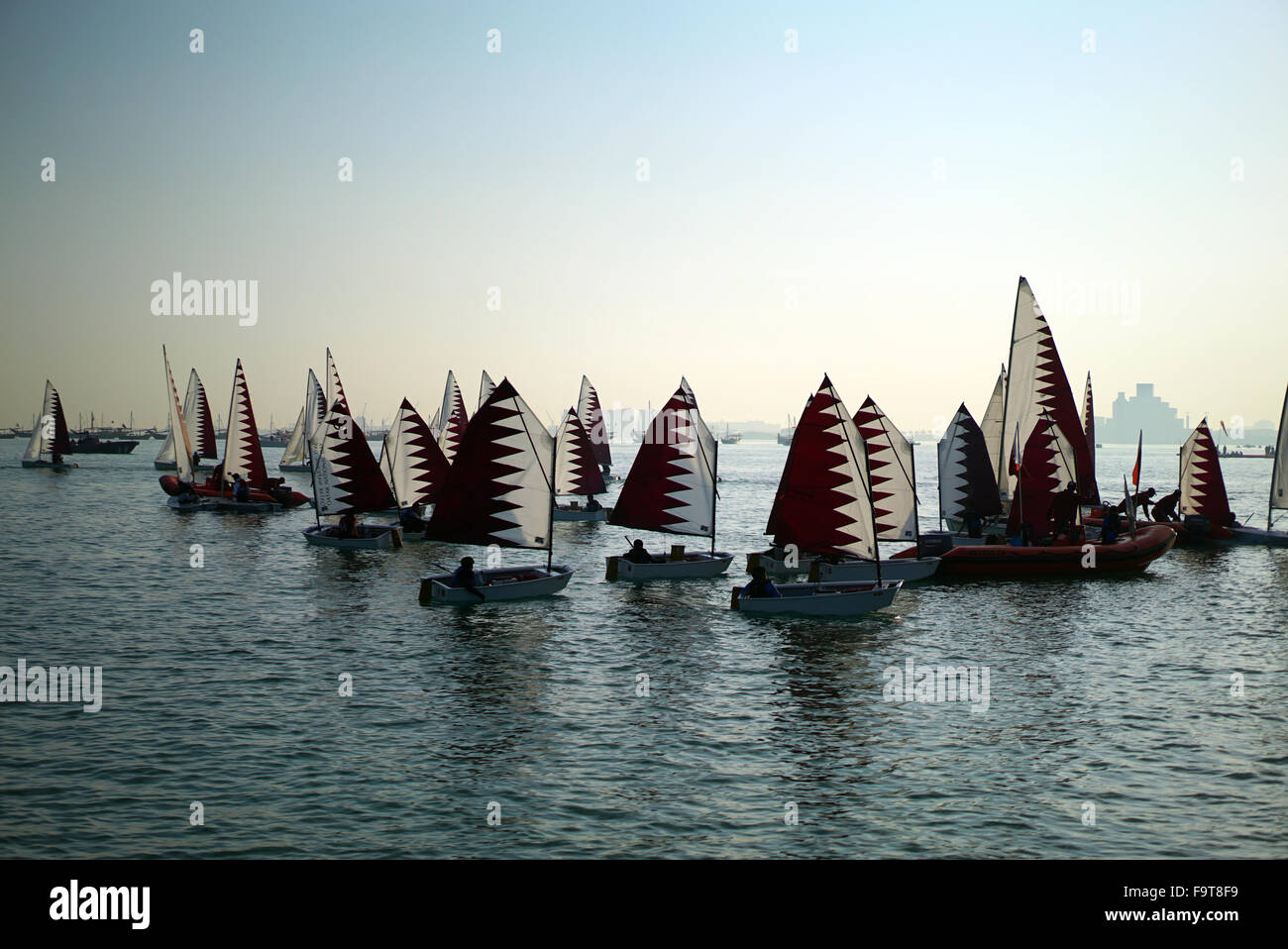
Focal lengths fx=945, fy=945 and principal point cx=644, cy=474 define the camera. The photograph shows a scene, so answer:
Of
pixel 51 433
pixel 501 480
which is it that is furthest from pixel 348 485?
pixel 51 433

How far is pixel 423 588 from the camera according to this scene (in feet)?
125

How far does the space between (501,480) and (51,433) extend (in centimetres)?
14445

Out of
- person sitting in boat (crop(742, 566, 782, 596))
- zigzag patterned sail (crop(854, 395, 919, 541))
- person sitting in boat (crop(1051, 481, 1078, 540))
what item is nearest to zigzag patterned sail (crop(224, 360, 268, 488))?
zigzag patterned sail (crop(854, 395, 919, 541))

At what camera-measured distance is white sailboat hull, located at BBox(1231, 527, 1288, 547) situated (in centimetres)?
6050

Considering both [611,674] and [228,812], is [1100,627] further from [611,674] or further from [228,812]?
[228,812]

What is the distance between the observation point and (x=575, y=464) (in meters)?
75.6

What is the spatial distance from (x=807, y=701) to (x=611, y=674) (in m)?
6.11

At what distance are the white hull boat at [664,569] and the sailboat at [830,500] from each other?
6930mm

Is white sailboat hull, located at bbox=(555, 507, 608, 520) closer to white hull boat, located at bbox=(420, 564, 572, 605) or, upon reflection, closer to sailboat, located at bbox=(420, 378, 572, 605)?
white hull boat, located at bbox=(420, 564, 572, 605)

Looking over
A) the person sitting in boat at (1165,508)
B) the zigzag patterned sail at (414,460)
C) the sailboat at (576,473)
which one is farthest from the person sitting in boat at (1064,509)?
the zigzag patterned sail at (414,460)

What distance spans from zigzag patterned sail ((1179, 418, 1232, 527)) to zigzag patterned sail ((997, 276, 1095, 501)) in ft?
28.7

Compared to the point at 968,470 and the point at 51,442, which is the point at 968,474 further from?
the point at 51,442

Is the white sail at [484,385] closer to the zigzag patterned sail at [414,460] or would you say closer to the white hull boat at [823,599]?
the zigzag patterned sail at [414,460]
